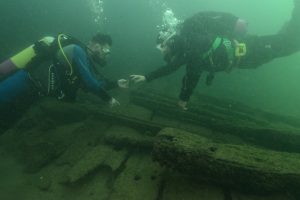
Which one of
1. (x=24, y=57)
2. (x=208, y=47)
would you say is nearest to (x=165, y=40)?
(x=208, y=47)

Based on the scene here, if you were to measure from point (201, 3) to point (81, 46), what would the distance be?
11.9m

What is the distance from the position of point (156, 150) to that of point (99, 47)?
340cm

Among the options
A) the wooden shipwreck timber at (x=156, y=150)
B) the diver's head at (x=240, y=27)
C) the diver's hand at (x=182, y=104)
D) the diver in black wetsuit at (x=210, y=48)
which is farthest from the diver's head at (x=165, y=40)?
the diver's head at (x=240, y=27)

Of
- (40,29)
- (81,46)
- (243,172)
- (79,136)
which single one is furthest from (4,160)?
(40,29)

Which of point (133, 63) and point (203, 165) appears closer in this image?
point (203, 165)

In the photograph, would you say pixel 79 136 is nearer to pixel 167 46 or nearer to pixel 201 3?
pixel 167 46

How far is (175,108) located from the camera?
21.7ft

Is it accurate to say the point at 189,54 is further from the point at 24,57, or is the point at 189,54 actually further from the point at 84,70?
the point at 24,57

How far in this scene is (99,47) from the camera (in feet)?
20.7

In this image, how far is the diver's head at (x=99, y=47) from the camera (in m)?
6.27

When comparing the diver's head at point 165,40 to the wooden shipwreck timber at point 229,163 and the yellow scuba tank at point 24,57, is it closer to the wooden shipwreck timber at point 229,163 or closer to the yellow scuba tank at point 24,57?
the yellow scuba tank at point 24,57

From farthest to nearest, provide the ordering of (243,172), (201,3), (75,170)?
1. (201,3)
2. (75,170)
3. (243,172)

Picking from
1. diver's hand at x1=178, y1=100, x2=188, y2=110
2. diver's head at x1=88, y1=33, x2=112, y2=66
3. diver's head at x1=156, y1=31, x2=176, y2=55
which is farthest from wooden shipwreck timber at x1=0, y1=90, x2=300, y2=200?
diver's head at x1=156, y1=31, x2=176, y2=55

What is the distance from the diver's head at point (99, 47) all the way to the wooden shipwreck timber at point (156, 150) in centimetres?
111
